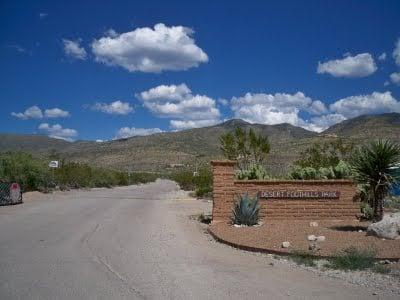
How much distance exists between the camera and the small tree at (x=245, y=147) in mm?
34125

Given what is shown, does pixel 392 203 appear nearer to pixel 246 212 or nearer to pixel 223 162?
pixel 223 162

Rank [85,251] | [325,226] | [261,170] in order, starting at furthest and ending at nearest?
[261,170]
[325,226]
[85,251]

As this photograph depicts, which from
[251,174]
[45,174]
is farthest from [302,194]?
[45,174]

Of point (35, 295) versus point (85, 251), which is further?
point (85, 251)

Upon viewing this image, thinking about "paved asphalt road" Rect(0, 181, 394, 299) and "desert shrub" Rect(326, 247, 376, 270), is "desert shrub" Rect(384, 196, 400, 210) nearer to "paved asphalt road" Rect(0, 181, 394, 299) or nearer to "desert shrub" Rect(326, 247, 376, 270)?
"paved asphalt road" Rect(0, 181, 394, 299)

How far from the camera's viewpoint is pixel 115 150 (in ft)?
474

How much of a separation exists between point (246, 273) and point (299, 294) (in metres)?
1.75

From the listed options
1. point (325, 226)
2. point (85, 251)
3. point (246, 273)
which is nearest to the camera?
point (246, 273)

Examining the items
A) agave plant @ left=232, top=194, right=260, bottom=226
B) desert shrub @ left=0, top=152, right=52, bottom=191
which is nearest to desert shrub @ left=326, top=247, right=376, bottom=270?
agave plant @ left=232, top=194, right=260, bottom=226

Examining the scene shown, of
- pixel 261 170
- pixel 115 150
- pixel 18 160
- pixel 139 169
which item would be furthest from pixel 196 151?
pixel 261 170

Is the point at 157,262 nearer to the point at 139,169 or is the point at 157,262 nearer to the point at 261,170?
the point at 261,170

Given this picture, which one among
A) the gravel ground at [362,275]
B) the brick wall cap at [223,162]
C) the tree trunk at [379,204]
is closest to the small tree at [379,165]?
the tree trunk at [379,204]

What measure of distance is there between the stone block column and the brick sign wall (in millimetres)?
33

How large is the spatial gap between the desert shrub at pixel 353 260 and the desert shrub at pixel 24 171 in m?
31.7
